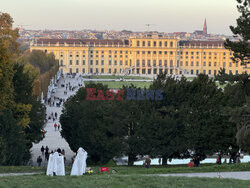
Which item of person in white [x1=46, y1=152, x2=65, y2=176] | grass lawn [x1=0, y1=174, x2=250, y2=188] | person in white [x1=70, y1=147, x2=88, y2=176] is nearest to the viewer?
grass lawn [x1=0, y1=174, x2=250, y2=188]

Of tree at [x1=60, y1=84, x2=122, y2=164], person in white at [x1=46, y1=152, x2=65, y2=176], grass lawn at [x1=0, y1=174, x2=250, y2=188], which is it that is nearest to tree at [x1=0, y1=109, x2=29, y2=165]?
tree at [x1=60, y1=84, x2=122, y2=164]

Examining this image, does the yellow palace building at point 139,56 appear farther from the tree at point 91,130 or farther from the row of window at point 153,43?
the tree at point 91,130

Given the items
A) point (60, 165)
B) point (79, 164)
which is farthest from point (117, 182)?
point (60, 165)

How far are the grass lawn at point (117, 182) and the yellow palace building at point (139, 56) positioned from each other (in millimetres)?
112145

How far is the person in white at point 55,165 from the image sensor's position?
17.4 meters

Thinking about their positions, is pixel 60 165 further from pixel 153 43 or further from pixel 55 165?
pixel 153 43

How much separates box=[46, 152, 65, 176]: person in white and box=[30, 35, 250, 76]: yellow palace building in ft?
363

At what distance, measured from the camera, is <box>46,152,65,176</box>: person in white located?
17375mm

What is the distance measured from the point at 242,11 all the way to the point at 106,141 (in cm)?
886

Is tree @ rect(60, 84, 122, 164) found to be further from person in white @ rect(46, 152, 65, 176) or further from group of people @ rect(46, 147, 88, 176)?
person in white @ rect(46, 152, 65, 176)

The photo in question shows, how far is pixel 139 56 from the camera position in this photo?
13025cm

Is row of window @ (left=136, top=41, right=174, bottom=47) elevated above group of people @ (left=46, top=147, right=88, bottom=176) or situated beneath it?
elevated above

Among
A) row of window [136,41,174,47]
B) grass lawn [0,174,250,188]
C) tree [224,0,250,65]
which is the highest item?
row of window [136,41,174,47]

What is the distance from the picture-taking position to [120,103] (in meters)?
30.8
